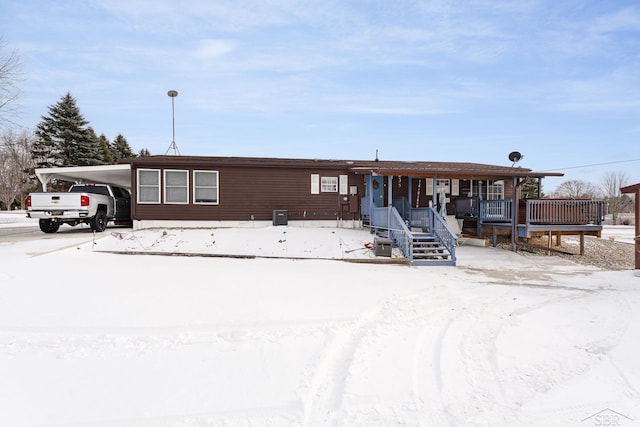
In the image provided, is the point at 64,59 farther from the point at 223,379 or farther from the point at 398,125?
the point at 398,125

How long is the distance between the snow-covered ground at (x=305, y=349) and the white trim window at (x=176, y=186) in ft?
22.9

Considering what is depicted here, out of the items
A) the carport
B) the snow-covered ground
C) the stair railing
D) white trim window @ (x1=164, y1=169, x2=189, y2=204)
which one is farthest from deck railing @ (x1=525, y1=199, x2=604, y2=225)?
the carport

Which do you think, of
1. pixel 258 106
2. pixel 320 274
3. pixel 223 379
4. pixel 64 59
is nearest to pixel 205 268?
pixel 320 274

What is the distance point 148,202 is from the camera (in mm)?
14617

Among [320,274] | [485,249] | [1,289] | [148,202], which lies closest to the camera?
[1,289]

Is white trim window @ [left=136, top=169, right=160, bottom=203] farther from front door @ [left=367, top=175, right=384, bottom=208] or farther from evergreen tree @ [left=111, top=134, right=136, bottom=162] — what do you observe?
evergreen tree @ [left=111, top=134, right=136, bottom=162]

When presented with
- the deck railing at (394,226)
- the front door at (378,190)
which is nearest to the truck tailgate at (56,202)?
the deck railing at (394,226)

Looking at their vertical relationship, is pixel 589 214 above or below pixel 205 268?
above

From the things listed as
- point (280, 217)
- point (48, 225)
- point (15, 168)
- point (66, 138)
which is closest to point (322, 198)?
point (280, 217)

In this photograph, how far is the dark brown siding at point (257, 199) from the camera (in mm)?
14672

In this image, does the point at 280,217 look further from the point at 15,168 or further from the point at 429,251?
the point at 15,168

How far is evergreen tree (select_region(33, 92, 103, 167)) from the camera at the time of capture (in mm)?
35406

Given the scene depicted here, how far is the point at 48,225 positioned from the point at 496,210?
18.9m

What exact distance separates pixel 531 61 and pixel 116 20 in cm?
1958
